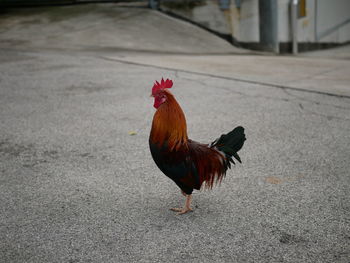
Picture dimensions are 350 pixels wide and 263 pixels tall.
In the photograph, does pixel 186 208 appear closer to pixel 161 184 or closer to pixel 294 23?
pixel 161 184

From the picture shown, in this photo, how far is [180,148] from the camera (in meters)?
3.18

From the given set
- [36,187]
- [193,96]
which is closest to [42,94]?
[193,96]

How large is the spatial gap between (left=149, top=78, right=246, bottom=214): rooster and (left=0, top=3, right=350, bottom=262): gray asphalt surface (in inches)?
17.1

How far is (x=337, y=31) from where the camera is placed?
21.0 m

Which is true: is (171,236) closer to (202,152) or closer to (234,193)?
(202,152)

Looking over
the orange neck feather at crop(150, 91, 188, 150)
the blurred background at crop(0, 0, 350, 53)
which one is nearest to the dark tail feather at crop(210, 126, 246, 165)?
the orange neck feather at crop(150, 91, 188, 150)

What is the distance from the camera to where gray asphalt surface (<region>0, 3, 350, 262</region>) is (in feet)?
9.72

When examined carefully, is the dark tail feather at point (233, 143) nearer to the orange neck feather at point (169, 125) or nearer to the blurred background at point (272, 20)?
the orange neck feather at point (169, 125)

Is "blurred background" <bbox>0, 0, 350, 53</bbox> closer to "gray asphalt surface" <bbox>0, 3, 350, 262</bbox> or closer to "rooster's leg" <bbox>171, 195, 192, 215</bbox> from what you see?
"gray asphalt surface" <bbox>0, 3, 350, 262</bbox>

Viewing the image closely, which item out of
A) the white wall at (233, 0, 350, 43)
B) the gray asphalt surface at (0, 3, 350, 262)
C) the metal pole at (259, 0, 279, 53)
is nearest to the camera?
the gray asphalt surface at (0, 3, 350, 262)

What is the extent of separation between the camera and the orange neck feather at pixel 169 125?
3127 millimetres

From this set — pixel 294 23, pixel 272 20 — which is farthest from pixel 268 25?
pixel 294 23

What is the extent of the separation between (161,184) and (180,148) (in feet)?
3.37

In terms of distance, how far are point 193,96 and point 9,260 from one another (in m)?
5.64
